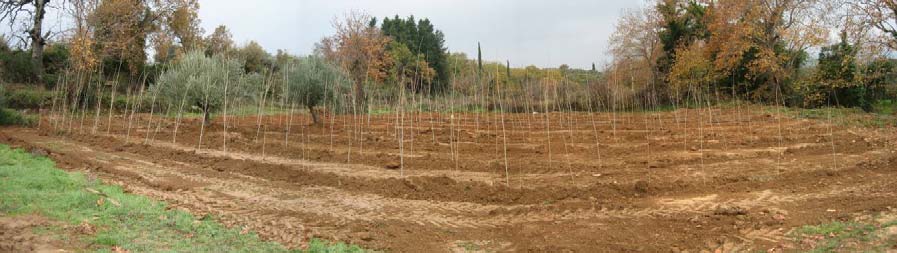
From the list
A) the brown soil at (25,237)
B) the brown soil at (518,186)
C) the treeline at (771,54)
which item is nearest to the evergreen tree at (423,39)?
the treeline at (771,54)

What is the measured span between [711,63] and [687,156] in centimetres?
1792

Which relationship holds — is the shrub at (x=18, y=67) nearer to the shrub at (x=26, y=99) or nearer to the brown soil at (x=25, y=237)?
the shrub at (x=26, y=99)

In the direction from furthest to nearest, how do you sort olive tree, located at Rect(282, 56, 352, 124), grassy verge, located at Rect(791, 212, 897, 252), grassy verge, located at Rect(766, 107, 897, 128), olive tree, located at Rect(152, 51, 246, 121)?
olive tree, located at Rect(282, 56, 352, 124) → grassy verge, located at Rect(766, 107, 897, 128) → olive tree, located at Rect(152, 51, 246, 121) → grassy verge, located at Rect(791, 212, 897, 252)

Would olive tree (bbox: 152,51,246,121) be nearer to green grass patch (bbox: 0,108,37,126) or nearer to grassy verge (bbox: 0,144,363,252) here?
green grass patch (bbox: 0,108,37,126)

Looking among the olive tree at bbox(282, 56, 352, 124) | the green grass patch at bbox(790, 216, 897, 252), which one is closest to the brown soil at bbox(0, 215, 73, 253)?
the green grass patch at bbox(790, 216, 897, 252)

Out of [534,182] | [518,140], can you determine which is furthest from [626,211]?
[518,140]

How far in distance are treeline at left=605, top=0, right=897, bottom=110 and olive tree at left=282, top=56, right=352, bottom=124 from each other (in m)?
10.4

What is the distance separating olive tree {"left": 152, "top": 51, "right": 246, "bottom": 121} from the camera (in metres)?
14.9

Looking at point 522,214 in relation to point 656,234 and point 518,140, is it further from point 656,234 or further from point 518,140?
point 518,140

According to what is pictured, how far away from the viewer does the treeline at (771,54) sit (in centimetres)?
1677

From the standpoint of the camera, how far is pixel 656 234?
5.51 meters

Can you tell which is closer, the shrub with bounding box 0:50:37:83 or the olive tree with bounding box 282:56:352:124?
the olive tree with bounding box 282:56:352:124

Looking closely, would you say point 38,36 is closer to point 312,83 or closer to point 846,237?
point 312,83

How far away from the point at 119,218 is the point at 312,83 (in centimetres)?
1118
